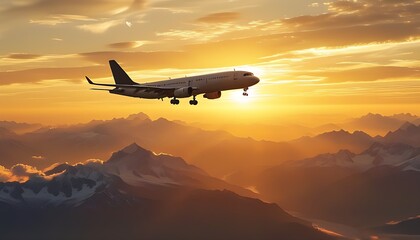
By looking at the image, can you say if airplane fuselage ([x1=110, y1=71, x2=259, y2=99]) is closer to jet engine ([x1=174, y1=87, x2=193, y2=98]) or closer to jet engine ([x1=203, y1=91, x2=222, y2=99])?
jet engine ([x1=174, y1=87, x2=193, y2=98])

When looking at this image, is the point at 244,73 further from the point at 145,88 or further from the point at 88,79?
the point at 88,79

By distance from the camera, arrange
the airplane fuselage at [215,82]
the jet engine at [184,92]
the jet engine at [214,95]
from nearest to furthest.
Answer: the airplane fuselage at [215,82] < the jet engine at [184,92] < the jet engine at [214,95]

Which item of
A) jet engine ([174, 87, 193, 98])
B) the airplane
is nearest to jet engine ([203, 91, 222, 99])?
the airplane

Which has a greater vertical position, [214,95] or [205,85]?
[205,85]

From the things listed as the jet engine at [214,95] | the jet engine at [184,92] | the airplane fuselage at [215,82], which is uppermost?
the airplane fuselage at [215,82]

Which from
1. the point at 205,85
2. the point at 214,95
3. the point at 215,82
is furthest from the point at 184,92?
the point at 214,95

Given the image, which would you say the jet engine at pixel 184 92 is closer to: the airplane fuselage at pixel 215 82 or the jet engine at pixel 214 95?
the airplane fuselage at pixel 215 82

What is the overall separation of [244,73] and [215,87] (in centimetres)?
1085

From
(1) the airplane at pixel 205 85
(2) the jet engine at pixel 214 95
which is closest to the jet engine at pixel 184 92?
(1) the airplane at pixel 205 85

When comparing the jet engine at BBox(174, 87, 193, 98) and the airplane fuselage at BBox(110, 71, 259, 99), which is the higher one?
the airplane fuselage at BBox(110, 71, 259, 99)

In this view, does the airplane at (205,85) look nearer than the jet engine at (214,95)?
Yes

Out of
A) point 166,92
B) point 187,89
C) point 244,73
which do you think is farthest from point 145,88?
point 244,73

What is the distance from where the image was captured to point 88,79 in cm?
16838

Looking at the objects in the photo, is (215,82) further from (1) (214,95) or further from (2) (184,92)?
(2) (184,92)
